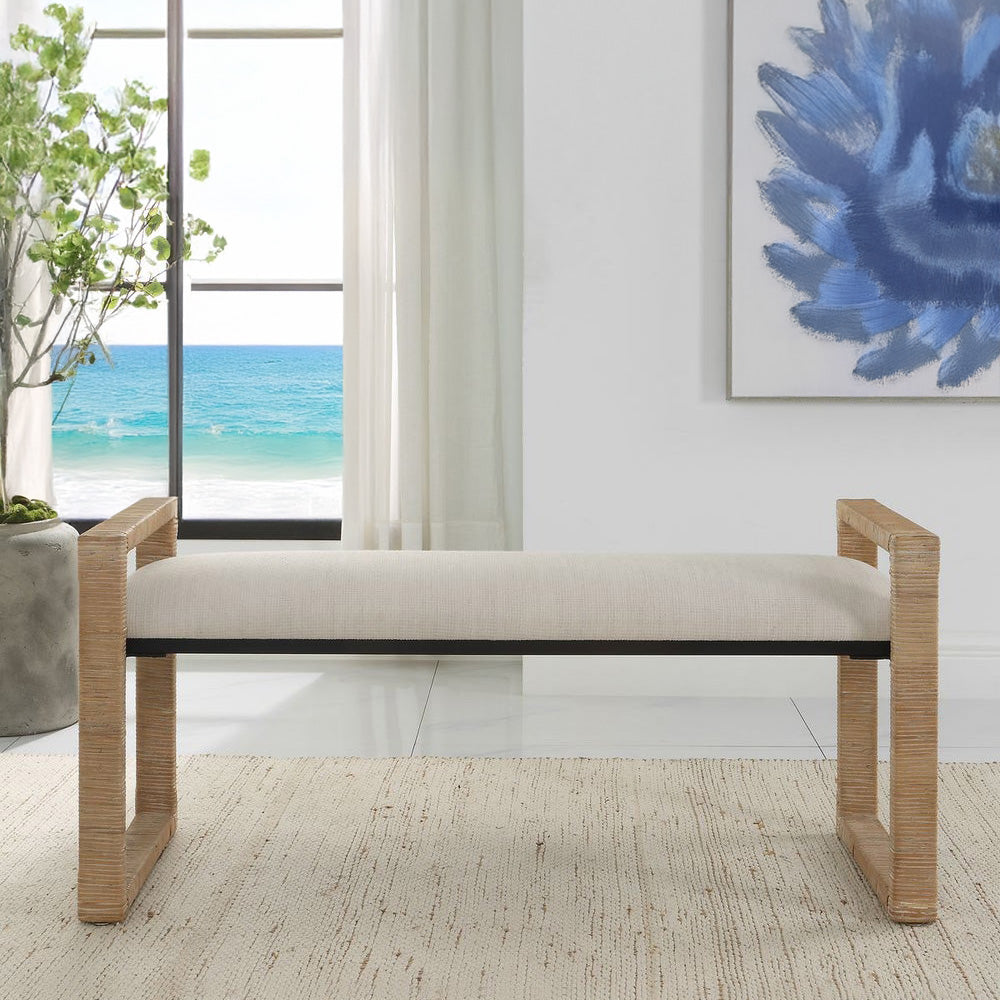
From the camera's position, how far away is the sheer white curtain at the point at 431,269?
132 inches

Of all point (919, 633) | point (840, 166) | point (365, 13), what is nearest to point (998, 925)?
point (919, 633)

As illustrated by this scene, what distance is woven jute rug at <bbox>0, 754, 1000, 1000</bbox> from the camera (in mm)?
1636

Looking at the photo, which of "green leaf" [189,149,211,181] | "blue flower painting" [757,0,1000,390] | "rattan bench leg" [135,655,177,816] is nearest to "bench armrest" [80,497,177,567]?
"rattan bench leg" [135,655,177,816]

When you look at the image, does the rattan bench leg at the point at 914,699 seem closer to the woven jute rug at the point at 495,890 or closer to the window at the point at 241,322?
the woven jute rug at the point at 495,890

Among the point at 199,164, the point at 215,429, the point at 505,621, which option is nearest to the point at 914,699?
the point at 505,621

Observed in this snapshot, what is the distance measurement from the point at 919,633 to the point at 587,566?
50 cm

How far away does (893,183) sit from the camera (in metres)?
2.95

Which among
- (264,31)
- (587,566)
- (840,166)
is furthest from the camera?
(264,31)

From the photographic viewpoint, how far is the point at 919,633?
1742 millimetres

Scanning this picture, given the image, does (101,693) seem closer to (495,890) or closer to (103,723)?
(103,723)

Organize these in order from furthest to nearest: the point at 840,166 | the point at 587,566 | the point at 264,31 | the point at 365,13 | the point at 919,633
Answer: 1. the point at 264,31
2. the point at 365,13
3. the point at 840,166
4. the point at 587,566
5. the point at 919,633

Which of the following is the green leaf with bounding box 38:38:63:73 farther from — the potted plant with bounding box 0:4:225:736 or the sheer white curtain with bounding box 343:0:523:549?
the sheer white curtain with bounding box 343:0:523:549

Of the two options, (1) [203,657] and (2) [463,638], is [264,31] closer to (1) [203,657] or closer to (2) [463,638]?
(1) [203,657]

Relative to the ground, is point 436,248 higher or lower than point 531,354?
higher
